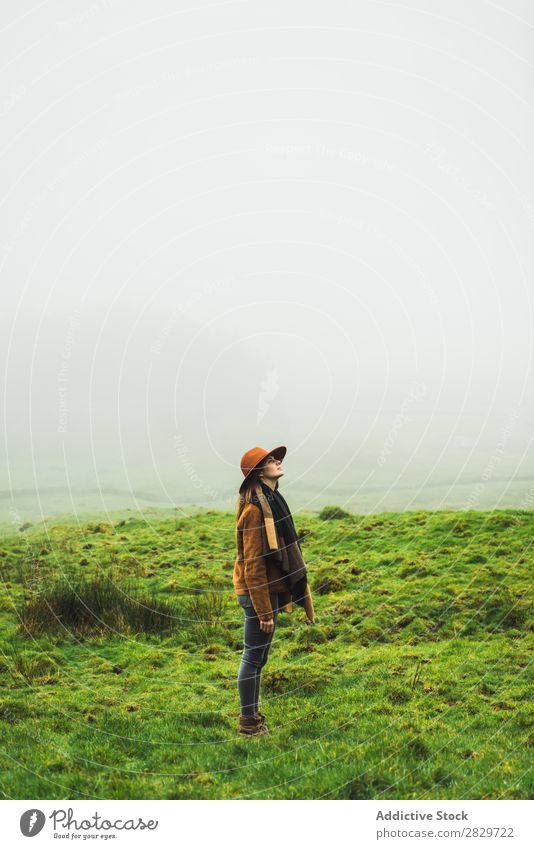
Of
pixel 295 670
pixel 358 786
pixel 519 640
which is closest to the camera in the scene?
pixel 358 786

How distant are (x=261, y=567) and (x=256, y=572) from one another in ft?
0.24

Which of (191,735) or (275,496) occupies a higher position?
(275,496)

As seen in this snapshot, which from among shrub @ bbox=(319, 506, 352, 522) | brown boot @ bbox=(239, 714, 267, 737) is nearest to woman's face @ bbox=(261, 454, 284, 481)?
brown boot @ bbox=(239, 714, 267, 737)

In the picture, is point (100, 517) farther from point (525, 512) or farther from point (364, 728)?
point (364, 728)

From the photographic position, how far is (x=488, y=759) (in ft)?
28.1

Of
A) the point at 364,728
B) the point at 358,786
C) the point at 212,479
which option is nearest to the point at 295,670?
the point at 364,728

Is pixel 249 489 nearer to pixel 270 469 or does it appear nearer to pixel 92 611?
pixel 270 469

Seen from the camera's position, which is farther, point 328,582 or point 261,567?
point 328,582

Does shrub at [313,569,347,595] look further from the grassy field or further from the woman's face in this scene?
the woman's face

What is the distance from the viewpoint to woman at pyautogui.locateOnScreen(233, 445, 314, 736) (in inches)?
334

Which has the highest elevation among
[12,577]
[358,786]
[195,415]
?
[195,415]

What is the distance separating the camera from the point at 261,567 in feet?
27.9

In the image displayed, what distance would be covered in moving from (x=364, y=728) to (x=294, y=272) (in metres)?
9.04

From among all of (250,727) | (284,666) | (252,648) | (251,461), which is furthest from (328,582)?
(251,461)
